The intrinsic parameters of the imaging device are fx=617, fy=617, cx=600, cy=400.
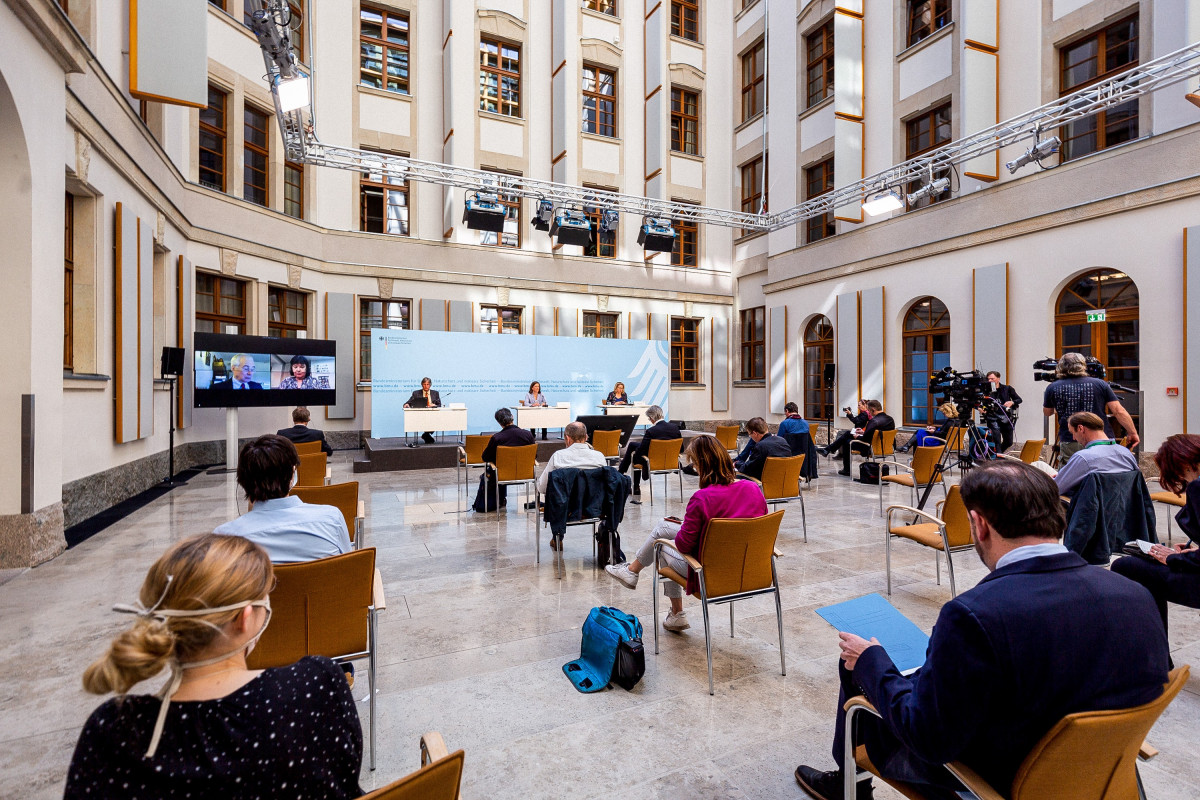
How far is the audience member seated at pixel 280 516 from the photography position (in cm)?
229

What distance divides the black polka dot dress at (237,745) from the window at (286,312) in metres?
11.6

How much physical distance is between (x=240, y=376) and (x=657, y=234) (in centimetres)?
821

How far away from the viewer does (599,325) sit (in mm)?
15383

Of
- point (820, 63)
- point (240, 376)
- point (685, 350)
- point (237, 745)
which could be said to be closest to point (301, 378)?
point (240, 376)

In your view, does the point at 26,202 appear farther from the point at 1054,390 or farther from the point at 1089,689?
the point at 1054,390

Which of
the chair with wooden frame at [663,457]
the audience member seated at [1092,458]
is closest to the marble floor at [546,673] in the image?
the audience member seated at [1092,458]

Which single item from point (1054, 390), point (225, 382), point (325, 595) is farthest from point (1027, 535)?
point (225, 382)

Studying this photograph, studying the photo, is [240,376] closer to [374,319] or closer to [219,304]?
[219,304]

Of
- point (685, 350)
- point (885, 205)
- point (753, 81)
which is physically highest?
point (753, 81)

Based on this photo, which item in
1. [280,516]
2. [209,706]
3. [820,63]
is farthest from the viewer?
[820,63]

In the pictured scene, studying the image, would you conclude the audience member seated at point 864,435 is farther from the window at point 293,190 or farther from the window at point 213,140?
the window at point 213,140

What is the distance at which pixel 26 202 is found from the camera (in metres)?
4.50

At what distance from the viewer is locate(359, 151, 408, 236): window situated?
12.8 m

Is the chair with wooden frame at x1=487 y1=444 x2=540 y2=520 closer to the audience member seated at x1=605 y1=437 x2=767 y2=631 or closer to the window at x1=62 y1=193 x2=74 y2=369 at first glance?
the audience member seated at x1=605 y1=437 x2=767 y2=631
